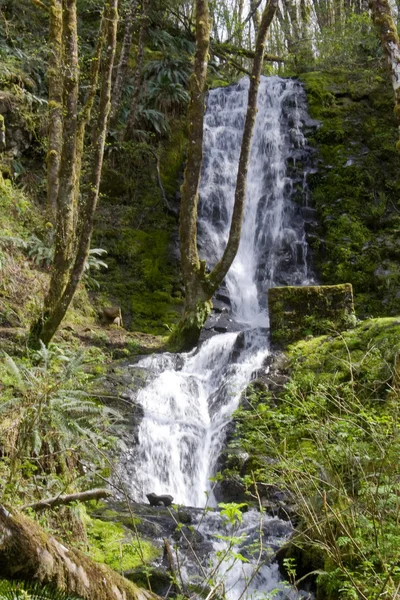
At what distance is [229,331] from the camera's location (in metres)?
12.3

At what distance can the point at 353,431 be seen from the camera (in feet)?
15.3

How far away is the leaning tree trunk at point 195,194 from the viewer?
425 inches

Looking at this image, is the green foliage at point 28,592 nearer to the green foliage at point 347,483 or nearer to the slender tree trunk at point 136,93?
the green foliage at point 347,483

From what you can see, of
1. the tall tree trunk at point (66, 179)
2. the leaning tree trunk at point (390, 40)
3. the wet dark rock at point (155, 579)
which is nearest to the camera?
the wet dark rock at point (155, 579)

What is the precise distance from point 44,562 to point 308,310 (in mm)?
8459

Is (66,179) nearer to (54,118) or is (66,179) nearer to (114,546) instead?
(54,118)

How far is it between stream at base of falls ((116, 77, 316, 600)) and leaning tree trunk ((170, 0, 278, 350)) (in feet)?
1.86

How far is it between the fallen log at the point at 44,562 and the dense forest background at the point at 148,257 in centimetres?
3

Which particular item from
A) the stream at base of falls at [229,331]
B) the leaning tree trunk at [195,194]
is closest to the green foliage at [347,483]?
the stream at base of falls at [229,331]

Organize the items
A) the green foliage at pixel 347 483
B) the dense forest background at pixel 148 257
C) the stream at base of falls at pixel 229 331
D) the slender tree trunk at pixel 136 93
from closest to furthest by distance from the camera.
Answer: the green foliage at pixel 347 483 < the dense forest background at pixel 148 257 < the stream at base of falls at pixel 229 331 < the slender tree trunk at pixel 136 93

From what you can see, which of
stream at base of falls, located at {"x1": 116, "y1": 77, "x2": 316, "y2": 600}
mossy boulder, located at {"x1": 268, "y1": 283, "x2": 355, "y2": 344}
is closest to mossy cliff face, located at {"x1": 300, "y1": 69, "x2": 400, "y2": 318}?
stream at base of falls, located at {"x1": 116, "y1": 77, "x2": 316, "y2": 600}

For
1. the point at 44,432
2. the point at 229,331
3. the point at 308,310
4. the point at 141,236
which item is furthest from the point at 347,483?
the point at 141,236

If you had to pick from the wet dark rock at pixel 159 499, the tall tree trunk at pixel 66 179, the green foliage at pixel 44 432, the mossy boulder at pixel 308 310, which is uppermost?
the tall tree trunk at pixel 66 179

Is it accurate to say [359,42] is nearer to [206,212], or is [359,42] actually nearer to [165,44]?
[165,44]
